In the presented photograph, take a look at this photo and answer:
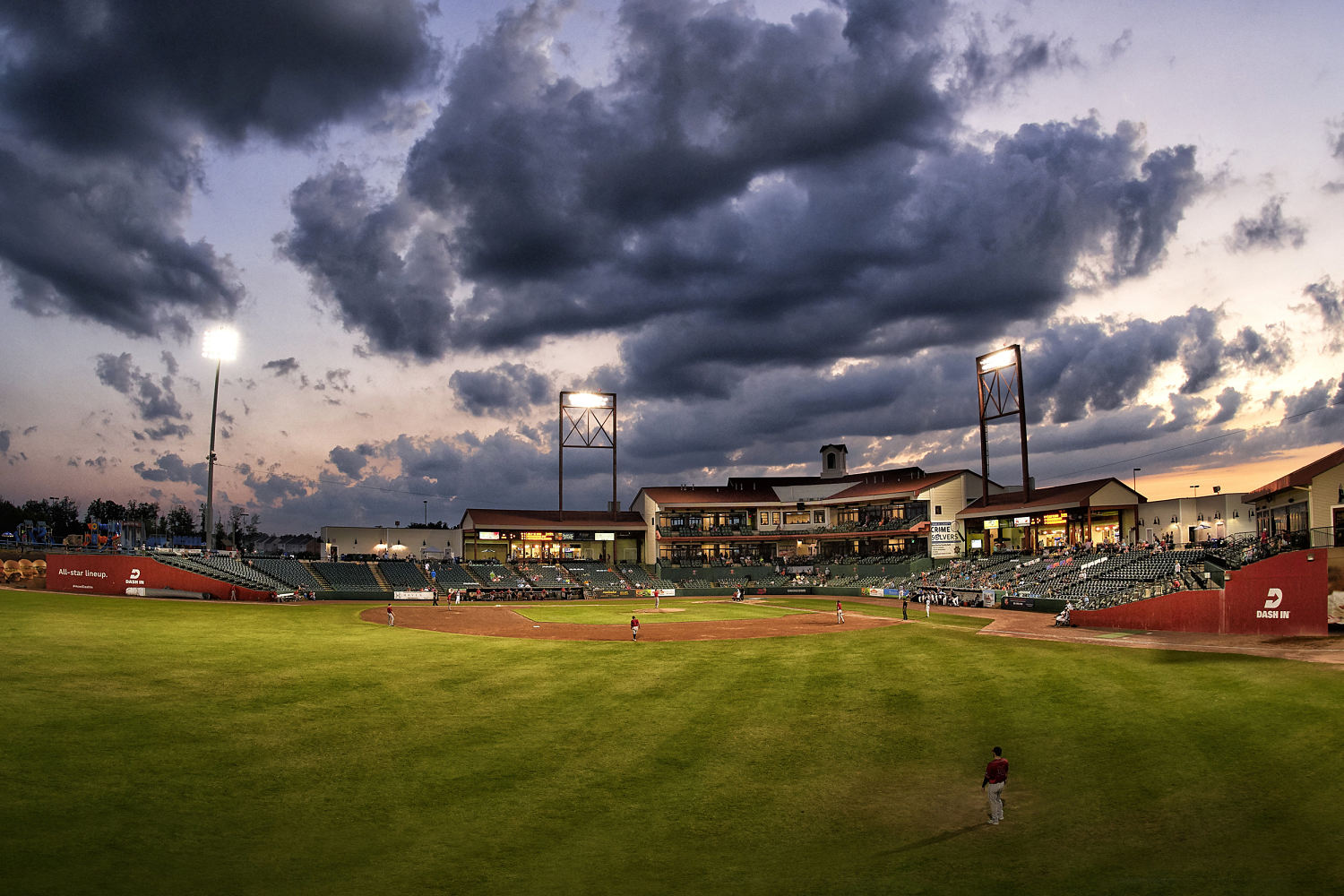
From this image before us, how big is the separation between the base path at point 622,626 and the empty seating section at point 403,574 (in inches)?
692

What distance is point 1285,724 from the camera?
67.3ft

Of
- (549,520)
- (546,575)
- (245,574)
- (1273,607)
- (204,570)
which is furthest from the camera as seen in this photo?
(549,520)

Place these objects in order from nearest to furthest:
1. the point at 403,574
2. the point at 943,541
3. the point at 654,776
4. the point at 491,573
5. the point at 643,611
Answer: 1. the point at 654,776
2. the point at 643,611
3. the point at 403,574
4. the point at 943,541
5. the point at 491,573

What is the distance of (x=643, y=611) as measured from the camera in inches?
2389

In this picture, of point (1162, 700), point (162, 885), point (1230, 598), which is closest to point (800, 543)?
point (1230, 598)

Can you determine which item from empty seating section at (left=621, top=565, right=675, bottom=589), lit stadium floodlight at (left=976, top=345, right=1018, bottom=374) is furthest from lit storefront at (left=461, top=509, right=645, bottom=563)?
lit stadium floodlight at (left=976, top=345, right=1018, bottom=374)

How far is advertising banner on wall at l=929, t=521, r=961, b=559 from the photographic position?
271ft

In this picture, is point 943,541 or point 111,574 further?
point 943,541

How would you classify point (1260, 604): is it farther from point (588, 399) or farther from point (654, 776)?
point (588, 399)

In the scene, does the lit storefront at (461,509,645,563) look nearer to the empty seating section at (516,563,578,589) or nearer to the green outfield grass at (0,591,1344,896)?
the empty seating section at (516,563,578,589)

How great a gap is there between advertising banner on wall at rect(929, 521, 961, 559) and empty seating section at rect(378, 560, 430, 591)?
55.3m

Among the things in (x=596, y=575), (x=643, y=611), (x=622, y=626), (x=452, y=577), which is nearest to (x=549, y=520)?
(x=596, y=575)

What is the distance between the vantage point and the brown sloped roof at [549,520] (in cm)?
9519

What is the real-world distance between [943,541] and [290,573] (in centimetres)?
6818
